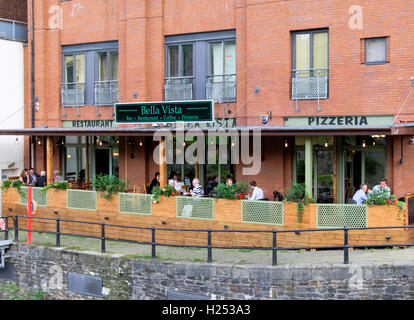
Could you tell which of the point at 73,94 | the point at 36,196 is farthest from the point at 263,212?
the point at 73,94

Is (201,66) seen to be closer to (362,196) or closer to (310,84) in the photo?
(310,84)

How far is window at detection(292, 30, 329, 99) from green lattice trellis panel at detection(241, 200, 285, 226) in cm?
447

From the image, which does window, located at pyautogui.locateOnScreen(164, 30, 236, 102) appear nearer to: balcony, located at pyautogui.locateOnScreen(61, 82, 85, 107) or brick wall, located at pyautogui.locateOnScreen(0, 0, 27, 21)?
balcony, located at pyautogui.locateOnScreen(61, 82, 85, 107)

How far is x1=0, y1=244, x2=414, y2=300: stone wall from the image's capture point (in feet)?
36.3

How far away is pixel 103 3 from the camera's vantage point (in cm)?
2097

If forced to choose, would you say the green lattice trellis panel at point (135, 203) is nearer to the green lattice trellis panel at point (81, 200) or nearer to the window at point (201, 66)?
the green lattice trellis panel at point (81, 200)

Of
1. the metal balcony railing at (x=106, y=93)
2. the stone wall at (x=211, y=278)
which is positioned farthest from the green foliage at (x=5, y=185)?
the stone wall at (x=211, y=278)

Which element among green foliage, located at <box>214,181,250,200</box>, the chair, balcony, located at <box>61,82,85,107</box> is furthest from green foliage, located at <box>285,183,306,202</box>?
balcony, located at <box>61,82,85,107</box>

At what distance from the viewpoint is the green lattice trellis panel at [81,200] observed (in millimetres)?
17016

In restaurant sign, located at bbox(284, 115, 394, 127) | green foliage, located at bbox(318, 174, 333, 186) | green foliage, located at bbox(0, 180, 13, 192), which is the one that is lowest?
green foliage, located at bbox(0, 180, 13, 192)

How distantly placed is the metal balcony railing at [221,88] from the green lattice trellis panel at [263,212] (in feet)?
17.5

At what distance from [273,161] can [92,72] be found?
839 cm
